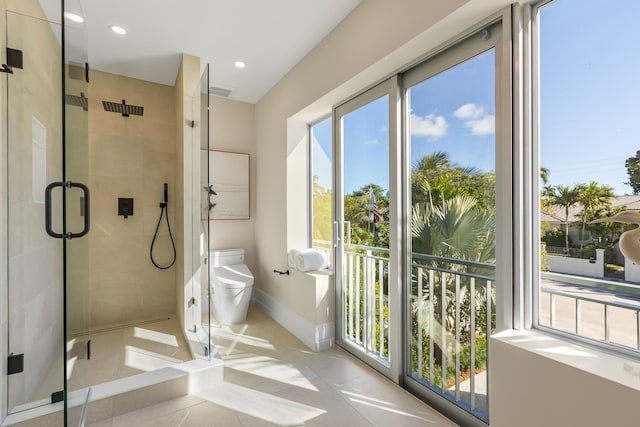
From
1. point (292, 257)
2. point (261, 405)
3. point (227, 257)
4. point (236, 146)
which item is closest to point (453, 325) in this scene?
point (261, 405)

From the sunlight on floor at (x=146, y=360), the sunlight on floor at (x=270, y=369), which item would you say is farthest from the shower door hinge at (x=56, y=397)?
the sunlight on floor at (x=270, y=369)

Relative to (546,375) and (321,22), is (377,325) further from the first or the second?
(321,22)

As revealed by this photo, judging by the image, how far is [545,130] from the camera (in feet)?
4.44

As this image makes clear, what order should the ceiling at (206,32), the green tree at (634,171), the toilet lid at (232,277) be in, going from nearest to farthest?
the green tree at (634,171), the ceiling at (206,32), the toilet lid at (232,277)

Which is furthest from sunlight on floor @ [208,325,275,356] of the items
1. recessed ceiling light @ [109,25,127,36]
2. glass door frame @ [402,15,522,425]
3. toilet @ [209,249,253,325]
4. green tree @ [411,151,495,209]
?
recessed ceiling light @ [109,25,127,36]

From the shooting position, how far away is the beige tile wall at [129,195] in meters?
3.04

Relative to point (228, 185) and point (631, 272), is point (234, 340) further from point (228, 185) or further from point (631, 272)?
point (631, 272)

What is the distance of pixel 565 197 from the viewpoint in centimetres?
130

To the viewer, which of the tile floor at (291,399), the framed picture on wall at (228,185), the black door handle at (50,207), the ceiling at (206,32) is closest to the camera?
the black door handle at (50,207)

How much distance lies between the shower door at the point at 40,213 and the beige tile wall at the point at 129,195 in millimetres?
1518

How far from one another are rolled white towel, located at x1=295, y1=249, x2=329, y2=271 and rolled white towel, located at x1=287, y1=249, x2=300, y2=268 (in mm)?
47

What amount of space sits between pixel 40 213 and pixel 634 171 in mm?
2783

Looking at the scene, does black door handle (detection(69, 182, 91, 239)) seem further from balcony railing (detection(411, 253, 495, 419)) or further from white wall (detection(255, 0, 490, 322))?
balcony railing (detection(411, 253, 495, 419))

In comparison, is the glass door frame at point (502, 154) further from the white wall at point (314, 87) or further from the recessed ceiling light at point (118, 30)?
the recessed ceiling light at point (118, 30)
